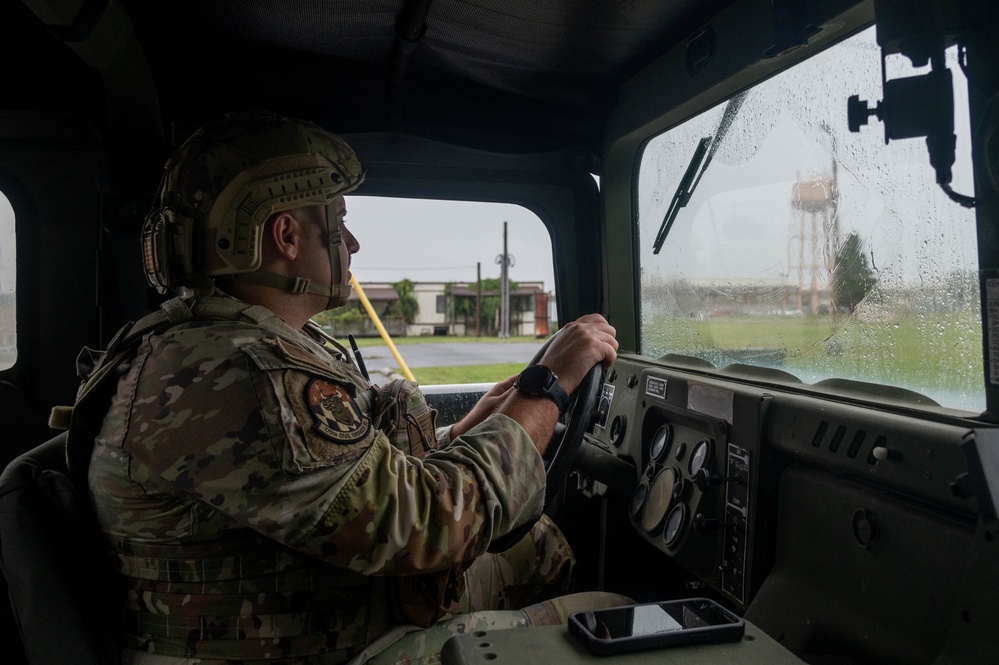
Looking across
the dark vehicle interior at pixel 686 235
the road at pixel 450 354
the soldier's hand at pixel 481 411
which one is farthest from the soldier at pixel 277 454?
the road at pixel 450 354

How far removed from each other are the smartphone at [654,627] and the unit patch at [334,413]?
473 mm

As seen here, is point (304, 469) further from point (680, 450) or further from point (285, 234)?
point (680, 450)

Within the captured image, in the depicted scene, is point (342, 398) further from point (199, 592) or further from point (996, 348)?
point (996, 348)

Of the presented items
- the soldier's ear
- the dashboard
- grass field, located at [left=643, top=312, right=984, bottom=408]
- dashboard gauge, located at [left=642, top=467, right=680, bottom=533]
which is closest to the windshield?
grass field, located at [left=643, top=312, right=984, bottom=408]

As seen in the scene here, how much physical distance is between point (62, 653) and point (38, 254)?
5.19 feet

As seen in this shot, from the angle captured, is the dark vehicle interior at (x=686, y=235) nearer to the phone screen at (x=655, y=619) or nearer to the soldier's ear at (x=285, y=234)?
the phone screen at (x=655, y=619)

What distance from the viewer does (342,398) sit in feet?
4.42

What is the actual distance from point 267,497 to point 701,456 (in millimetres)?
1201

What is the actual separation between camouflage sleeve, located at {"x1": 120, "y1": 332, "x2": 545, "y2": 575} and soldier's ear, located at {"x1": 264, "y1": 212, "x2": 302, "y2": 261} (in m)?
0.32

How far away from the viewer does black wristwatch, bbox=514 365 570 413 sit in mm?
1569

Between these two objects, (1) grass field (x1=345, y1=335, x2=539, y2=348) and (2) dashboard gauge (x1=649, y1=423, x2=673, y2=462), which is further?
(1) grass field (x1=345, y1=335, x2=539, y2=348)

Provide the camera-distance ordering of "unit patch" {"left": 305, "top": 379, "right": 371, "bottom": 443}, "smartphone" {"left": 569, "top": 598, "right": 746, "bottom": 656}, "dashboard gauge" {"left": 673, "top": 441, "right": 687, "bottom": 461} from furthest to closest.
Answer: "dashboard gauge" {"left": 673, "top": 441, "right": 687, "bottom": 461} → "unit patch" {"left": 305, "top": 379, "right": 371, "bottom": 443} → "smartphone" {"left": 569, "top": 598, "right": 746, "bottom": 656}

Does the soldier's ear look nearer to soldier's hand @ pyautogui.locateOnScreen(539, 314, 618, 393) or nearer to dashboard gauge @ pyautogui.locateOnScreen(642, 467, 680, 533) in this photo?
soldier's hand @ pyautogui.locateOnScreen(539, 314, 618, 393)

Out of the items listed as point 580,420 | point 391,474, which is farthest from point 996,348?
point 391,474
